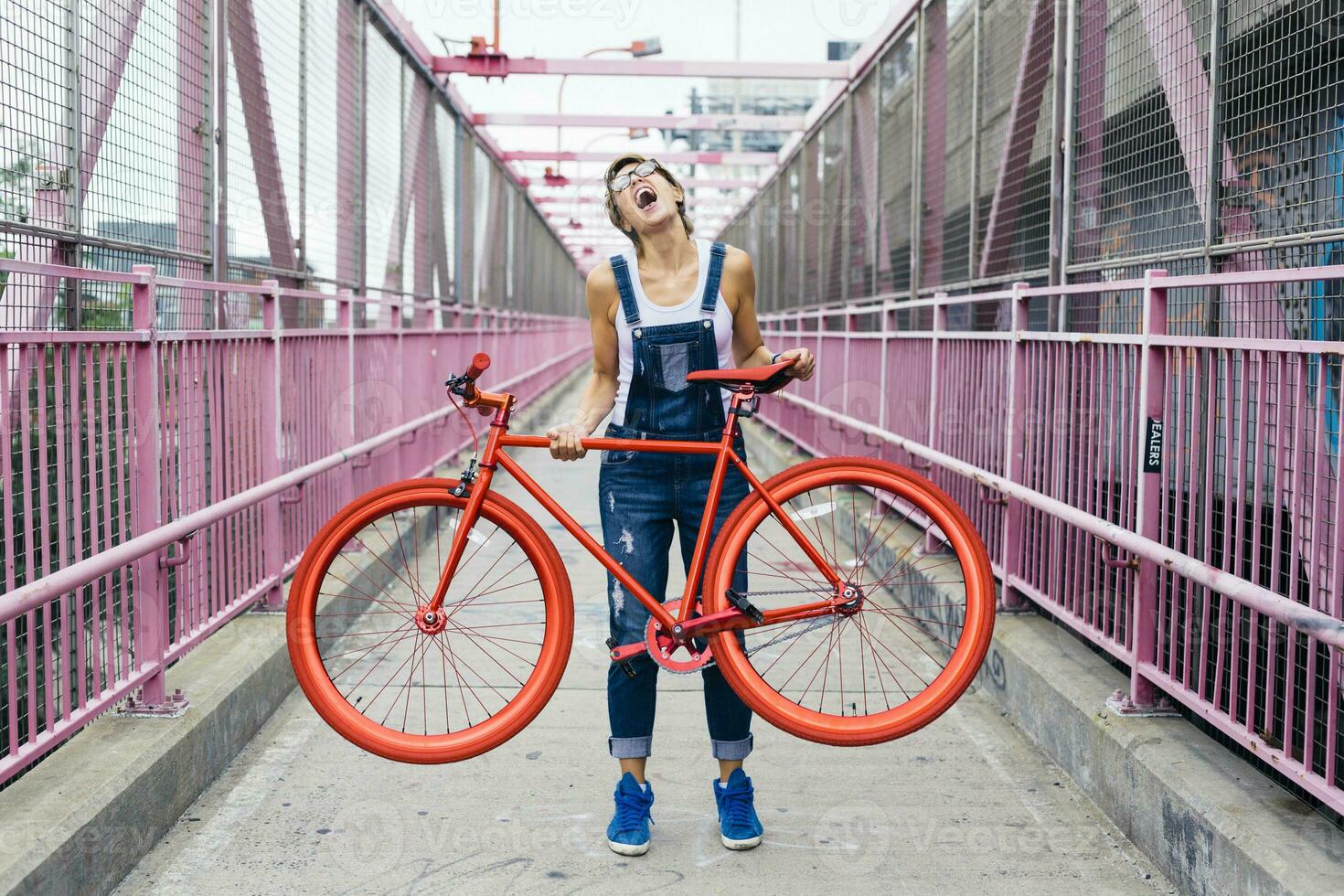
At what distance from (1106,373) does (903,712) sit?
1913mm

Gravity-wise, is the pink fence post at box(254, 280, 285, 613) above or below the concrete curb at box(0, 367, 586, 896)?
above

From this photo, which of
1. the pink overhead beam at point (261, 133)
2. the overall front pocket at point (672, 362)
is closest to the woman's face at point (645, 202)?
the overall front pocket at point (672, 362)

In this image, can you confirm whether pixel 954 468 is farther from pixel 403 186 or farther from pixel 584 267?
pixel 584 267

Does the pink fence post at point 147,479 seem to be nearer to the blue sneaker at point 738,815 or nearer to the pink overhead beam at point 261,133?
the blue sneaker at point 738,815

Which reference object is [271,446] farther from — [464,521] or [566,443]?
[566,443]

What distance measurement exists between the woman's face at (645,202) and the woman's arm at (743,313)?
0.19 meters

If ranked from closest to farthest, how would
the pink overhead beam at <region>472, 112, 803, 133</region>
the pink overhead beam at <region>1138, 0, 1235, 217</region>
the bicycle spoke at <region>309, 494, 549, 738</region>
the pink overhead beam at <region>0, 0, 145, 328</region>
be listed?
the bicycle spoke at <region>309, 494, 549, 738</region>, the pink overhead beam at <region>0, 0, 145, 328</region>, the pink overhead beam at <region>1138, 0, 1235, 217</region>, the pink overhead beam at <region>472, 112, 803, 133</region>

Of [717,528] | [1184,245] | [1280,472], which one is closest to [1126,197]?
[1184,245]

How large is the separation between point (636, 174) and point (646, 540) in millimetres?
929

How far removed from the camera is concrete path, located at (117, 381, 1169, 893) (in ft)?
11.4

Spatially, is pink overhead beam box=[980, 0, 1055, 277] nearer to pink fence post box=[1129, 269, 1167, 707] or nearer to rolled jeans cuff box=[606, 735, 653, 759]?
pink fence post box=[1129, 269, 1167, 707]

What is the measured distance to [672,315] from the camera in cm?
349

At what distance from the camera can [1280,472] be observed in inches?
132

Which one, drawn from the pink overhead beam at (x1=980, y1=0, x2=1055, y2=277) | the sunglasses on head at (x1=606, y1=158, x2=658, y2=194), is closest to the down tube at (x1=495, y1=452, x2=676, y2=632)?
the sunglasses on head at (x1=606, y1=158, x2=658, y2=194)
